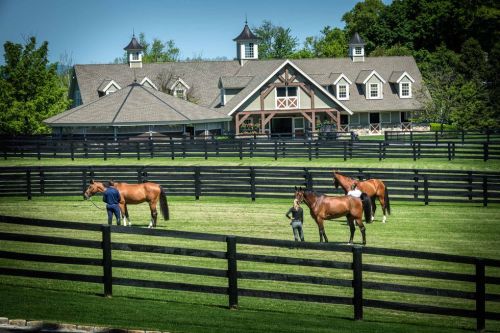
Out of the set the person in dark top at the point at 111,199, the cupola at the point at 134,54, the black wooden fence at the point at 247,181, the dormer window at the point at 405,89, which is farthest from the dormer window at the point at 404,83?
the person in dark top at the point at 111,199

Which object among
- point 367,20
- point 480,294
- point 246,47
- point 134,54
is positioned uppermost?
point 367,20

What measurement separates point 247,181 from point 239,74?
43656 mm

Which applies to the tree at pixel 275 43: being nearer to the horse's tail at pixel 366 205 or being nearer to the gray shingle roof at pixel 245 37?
the gray shingle roof at pixel 245 37

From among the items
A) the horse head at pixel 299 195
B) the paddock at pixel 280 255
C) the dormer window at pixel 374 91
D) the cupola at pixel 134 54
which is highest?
the cupola at pixel 134 54

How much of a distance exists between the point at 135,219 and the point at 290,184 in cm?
703

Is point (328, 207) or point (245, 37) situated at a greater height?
point (245, 37)

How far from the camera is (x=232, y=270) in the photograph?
463 inches

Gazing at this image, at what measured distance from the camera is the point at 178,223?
24984mm

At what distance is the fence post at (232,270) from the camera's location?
38.0 feet

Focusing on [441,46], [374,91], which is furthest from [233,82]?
[441,46]

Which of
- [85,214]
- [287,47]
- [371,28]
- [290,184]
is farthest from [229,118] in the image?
[287,47]

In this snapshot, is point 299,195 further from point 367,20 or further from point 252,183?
point 367,20

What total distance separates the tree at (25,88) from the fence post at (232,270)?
4869cm

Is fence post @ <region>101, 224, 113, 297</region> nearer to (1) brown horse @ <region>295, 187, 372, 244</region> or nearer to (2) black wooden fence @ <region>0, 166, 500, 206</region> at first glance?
(1) brown horse @ <region>295, 187, 372, 244</region>
